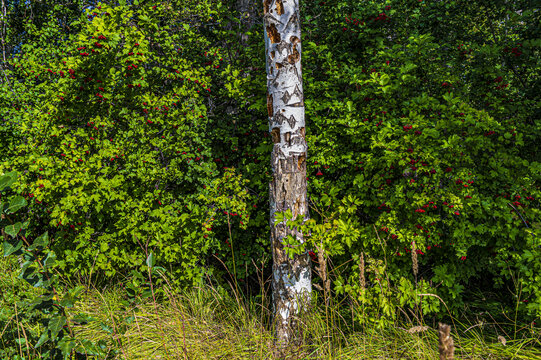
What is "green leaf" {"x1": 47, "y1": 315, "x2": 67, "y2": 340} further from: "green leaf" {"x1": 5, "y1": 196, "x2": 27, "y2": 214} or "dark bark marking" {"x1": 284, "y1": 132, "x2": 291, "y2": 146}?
"dark bark marking" {"x1": 284, "y1": 132, "x2": 291, "y2": 146}

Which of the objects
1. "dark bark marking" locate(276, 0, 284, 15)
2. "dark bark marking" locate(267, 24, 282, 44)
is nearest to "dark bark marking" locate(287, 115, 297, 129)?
"dark bark marking" locate(267, 24, 282, 44)

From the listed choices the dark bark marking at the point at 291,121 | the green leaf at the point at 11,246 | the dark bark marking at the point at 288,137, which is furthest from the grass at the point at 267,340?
the dark bark marking at the point at 291,121

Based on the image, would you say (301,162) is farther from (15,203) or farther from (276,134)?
(15,203)

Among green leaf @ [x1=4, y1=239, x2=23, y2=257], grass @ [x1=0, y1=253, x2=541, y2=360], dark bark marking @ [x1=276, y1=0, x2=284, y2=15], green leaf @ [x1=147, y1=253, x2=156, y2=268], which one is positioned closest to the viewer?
green leaf @ [x1=4, y1=239, x2=23, y2=257]

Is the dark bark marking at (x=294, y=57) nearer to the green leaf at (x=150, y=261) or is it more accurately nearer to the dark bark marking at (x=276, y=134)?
the dark bark marking at (x=276, y=134)

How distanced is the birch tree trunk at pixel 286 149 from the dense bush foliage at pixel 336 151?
0.24 meters

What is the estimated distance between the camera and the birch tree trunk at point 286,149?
2363 mm

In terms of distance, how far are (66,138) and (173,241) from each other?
139 cm

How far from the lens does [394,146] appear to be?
247 centimetres

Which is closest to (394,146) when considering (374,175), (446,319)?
(374,175)

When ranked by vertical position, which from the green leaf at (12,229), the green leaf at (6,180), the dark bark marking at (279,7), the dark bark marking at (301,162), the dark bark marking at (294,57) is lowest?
the green leaf at (12,229)

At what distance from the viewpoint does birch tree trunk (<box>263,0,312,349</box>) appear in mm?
2363

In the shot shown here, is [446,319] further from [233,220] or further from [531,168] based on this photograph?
[233,220]

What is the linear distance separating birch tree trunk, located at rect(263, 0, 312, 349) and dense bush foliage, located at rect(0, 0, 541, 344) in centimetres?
24
